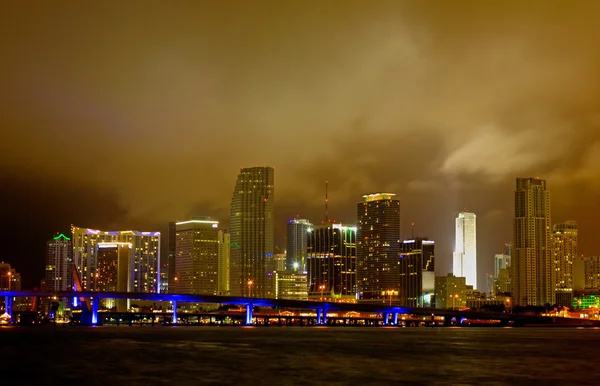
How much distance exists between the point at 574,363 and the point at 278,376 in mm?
34732

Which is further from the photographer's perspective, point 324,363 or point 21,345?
point 21,345

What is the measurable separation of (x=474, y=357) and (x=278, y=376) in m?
33.3

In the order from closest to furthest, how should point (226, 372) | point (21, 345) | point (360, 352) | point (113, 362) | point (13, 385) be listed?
point (13, 385)
point (226, 372)
point (113, 362)
point (360, 352)
point (21, 345)

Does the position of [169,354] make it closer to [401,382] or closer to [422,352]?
[422,352]

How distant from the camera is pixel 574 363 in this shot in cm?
8819

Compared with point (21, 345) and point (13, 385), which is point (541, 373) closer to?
point (13, 385)

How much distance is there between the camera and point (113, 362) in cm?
8375

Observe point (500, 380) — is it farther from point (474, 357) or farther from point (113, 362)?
point (113, 362)

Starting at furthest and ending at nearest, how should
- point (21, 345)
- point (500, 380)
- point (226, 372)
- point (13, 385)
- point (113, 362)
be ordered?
point (21, 345) < point (113, 362) < point (226, 372) < point (500, 380) < point (13, 385)

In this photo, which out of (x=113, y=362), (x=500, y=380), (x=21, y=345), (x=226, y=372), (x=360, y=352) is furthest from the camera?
(x=21, y=345)

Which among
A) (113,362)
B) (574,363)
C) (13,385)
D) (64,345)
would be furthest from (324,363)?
(64,345)

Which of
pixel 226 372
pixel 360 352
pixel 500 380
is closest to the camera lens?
pixel 500 380

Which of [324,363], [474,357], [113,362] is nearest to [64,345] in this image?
[113,362]

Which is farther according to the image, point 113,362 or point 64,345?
point 64,345
